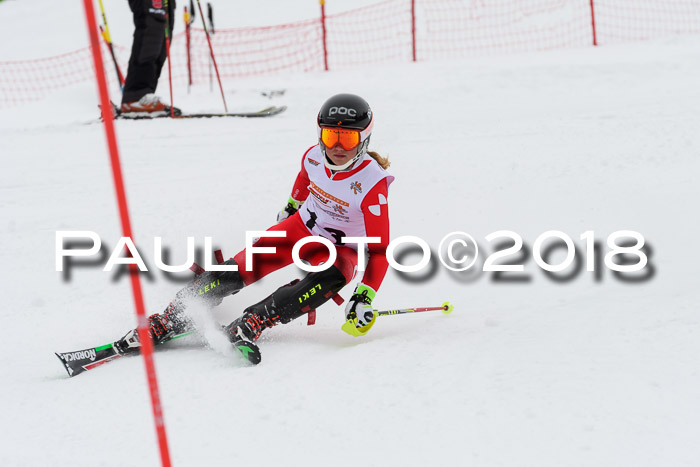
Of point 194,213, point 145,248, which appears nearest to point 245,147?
point 194,213

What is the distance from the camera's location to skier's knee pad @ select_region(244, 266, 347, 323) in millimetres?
3576

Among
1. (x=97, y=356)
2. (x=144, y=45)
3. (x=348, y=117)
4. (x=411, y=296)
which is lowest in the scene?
(x=411, y=296)

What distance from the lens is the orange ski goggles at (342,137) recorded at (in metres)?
3.63

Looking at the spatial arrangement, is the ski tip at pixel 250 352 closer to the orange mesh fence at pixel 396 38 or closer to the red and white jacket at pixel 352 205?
the red and white jacket at pixel 352 205

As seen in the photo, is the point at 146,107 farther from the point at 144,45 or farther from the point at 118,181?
the point at 118,181

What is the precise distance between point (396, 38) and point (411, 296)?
368 inches

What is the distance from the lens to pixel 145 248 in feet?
16.6

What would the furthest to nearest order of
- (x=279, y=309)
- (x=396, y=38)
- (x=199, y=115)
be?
(x=396, y=38) < (x=199, y=115) < (x=279, y=309)

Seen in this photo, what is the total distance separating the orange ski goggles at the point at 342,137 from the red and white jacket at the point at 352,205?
14 cm

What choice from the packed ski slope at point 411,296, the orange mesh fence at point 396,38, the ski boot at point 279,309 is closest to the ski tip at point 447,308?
the packed ski slope at point 411,296

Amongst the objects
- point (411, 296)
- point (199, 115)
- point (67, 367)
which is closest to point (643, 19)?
point (199, 115)

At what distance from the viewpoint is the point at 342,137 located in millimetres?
3633

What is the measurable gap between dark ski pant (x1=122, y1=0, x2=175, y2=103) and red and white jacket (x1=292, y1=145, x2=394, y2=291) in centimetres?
468

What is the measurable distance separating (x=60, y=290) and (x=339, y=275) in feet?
7.03
